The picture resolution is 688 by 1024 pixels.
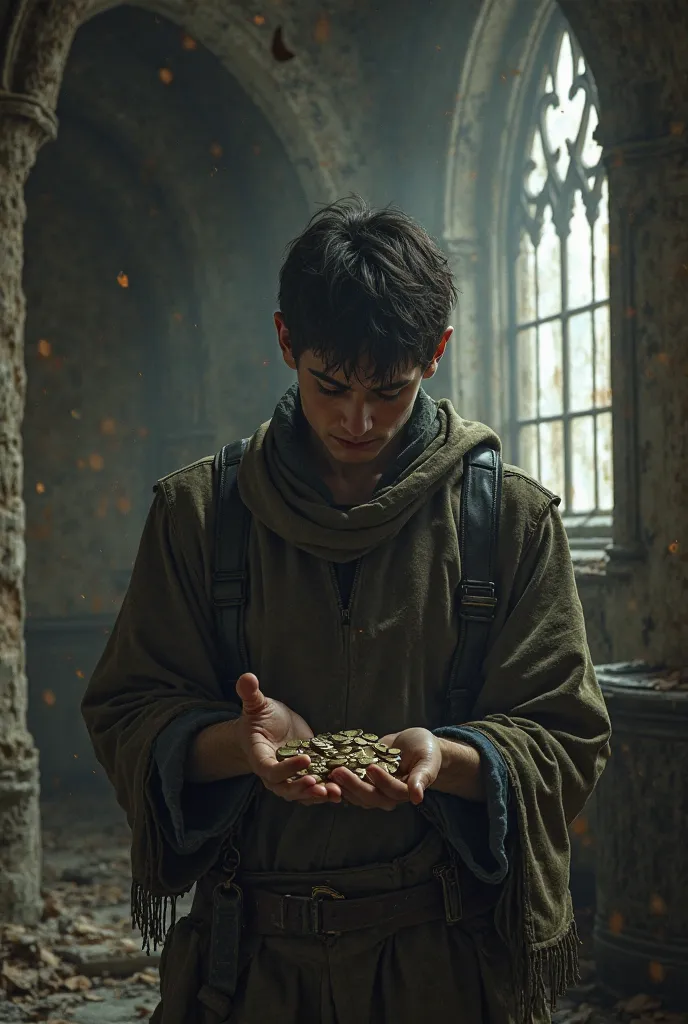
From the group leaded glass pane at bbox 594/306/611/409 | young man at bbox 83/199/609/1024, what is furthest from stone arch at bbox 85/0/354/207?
young man at bbox 83/199/609/1024

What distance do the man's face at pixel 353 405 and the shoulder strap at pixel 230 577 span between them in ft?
0.56

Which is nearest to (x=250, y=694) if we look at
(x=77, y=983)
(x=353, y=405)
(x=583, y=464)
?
(x=353, y=405)

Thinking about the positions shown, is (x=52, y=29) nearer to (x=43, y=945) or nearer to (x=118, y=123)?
(x=118, y=123)

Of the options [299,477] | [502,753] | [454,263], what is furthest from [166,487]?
[454,263]

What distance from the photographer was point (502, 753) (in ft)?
5.68

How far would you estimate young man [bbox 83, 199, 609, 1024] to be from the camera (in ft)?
5.76

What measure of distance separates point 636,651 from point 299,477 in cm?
328

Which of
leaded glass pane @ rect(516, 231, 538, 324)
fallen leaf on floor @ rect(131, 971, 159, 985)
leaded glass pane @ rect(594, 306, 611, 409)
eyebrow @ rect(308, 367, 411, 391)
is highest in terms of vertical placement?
leaded glass pane @ rect(516, 231, 538, 324)

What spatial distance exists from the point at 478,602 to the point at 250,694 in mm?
360

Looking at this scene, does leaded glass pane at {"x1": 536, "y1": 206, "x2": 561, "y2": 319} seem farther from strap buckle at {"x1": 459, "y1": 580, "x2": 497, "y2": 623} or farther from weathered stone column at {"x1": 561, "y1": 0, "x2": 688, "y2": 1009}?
strap buckle at {"x1": 459, "y1": 580, "x2": 497, "y2": 623}

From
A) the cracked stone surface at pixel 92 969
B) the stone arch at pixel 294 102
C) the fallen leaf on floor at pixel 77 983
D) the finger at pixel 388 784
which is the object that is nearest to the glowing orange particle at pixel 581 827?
the cracked stone surface at pixel 92 969

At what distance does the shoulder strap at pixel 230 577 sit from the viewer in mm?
1858

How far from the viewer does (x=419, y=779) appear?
159cm

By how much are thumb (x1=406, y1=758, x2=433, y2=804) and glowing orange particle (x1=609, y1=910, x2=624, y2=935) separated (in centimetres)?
316
